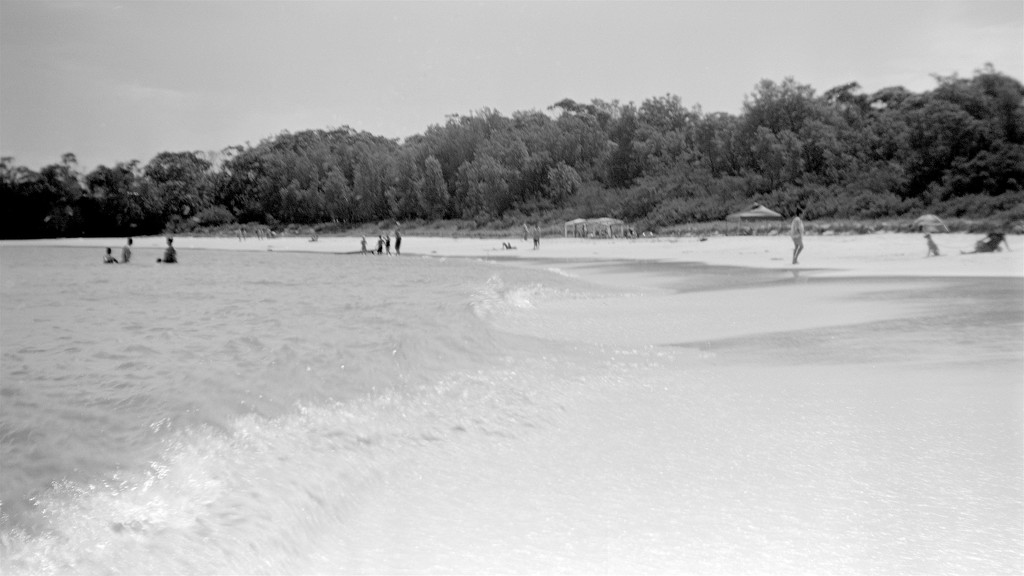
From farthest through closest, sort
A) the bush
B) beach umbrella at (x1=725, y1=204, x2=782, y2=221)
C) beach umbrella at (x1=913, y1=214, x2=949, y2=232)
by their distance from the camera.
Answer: the bush < beach umbrella at (x1=725, y1=204, x2=782, y2=221) < beach umbrella at (x1=913, y1=214, x2=949, y2=232)

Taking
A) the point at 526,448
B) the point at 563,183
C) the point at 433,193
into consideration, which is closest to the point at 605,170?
the point at 563,183

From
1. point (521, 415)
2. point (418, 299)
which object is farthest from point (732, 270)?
point (521, 415)

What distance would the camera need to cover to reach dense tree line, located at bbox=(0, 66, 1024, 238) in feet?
102

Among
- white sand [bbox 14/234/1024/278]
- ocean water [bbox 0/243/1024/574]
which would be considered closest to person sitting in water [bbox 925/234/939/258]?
white sand [bbox 14/234/1024/278]

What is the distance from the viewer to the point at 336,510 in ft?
10.9

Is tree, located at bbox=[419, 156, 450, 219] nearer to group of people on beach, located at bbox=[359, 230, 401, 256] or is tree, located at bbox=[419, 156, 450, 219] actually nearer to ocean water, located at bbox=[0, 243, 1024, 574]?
group of people on beach, located at bbox=[359, 230, 401, 256]

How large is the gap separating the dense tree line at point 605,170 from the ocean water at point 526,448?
15668 mm

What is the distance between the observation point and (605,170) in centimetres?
5591

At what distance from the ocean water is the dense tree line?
15668mm

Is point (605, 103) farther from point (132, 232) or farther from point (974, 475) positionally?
point (974, 475)

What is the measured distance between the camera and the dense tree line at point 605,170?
102 feet

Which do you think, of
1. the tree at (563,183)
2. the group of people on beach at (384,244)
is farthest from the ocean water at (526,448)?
the tree at (563,183)

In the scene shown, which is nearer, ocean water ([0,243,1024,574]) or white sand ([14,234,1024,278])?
ocean water ([0,243,1024,574])

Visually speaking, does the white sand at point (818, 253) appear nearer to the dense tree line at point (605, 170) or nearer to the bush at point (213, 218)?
the dense tree line at point (605, 170)
